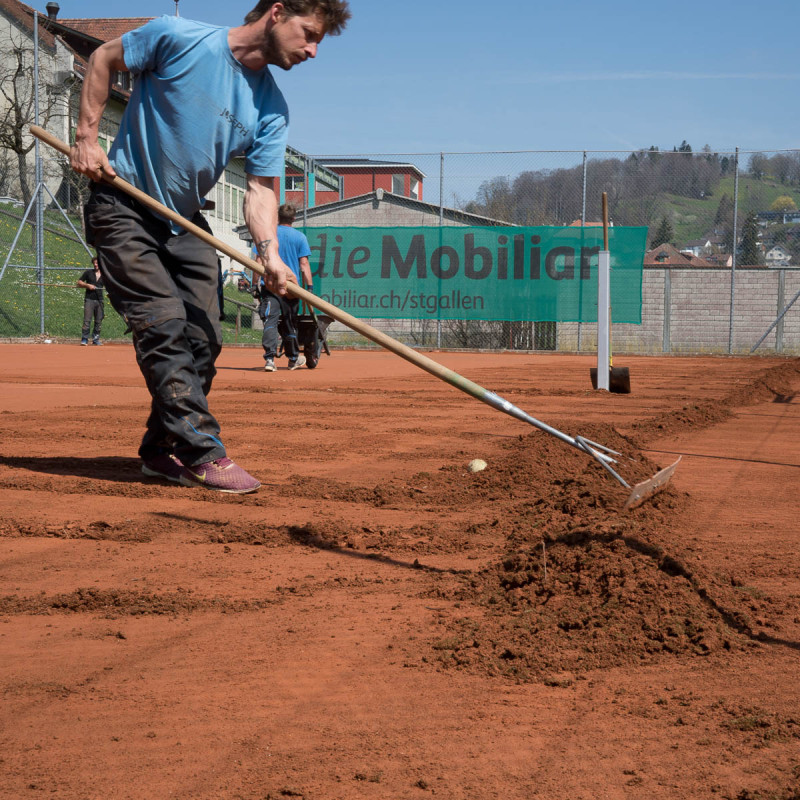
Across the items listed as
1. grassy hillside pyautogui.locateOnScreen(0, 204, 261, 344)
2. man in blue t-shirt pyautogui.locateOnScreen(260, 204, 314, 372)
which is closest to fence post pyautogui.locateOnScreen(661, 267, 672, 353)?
grassy hillside pyautogui.locateOnScreen(0, 204, 261, 344)

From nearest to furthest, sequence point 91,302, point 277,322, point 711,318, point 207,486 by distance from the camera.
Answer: point 207,486 → point 277,322 → point 91,302 → point 711,318

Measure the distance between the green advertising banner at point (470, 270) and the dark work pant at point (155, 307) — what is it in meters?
14.6

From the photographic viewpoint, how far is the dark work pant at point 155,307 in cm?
446

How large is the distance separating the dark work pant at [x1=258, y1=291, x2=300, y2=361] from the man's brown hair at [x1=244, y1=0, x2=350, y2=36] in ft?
23.3

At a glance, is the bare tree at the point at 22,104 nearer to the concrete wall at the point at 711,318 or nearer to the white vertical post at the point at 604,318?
the concrete wall at the point at 711,318

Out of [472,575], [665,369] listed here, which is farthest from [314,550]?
[665,369]

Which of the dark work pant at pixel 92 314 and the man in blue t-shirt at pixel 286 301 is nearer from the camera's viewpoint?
the man in blue t-shirt at pixel 286 301

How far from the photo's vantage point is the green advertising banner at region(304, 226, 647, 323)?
18.6 metres

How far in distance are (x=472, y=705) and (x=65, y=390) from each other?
8.14 metres

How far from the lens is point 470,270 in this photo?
19328 millimetres

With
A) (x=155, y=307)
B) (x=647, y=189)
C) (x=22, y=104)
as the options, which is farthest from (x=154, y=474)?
(x=22, y=104)

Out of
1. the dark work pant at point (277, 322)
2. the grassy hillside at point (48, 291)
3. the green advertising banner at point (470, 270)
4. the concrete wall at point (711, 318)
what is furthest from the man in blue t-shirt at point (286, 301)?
the concrete wall at point (711, 318)

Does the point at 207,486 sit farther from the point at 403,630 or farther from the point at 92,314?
the point at 92,314

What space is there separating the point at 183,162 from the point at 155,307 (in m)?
0.71
